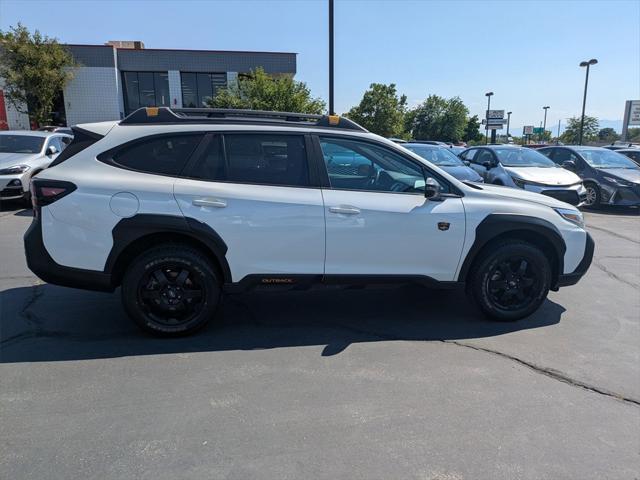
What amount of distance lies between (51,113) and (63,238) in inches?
1262

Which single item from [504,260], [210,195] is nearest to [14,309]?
[210,195]

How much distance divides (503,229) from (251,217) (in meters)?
2.31

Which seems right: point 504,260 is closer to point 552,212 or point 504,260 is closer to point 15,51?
point 552,212

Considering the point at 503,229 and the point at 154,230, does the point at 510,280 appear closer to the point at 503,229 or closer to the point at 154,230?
the point at 503,229

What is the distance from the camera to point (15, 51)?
84.5 ft

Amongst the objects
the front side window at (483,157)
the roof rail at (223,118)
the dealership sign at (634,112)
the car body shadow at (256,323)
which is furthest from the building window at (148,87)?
the dealership sign at (634,112)

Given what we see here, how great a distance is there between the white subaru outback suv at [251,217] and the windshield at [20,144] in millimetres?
8305

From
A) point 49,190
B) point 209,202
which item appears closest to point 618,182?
point 209,202

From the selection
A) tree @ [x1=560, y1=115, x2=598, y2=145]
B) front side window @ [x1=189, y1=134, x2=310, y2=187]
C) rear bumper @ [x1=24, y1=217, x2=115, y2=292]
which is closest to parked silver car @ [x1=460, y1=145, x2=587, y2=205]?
front side window @ [x1=189, y1=134, x2=310, y2=187]

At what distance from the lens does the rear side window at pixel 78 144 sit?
387 centimetres

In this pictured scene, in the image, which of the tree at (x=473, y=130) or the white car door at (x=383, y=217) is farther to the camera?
the tree at (x=473, y=130)

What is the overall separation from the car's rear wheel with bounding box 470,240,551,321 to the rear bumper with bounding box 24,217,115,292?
131 inches

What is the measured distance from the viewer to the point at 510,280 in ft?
14.6

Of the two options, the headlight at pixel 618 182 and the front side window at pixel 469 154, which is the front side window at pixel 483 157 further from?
the headlight at pixel 618 182
